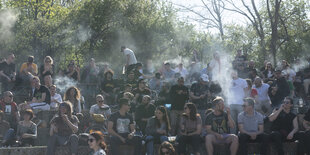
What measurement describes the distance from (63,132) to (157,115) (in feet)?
7.68

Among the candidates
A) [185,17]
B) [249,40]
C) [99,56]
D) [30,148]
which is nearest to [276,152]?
[30,148]

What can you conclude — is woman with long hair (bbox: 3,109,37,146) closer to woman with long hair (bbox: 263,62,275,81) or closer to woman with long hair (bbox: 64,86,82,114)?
woman with long hair (bbox: 64,86,82,114)

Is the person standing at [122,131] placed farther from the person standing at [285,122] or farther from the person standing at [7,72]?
the person standing at [7,72]

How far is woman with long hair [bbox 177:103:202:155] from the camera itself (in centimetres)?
1222

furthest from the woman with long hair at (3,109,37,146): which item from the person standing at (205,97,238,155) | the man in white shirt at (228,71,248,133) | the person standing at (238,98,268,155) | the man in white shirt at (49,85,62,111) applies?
the man in white shirt at (228,71,248,133)

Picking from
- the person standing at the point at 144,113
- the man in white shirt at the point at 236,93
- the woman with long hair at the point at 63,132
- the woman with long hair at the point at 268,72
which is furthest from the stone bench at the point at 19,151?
the woman with long hair at the point at 268,72

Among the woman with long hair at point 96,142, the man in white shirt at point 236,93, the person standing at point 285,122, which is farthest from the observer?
the man in white shirt at point 236,93

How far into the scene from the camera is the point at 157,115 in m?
12.6

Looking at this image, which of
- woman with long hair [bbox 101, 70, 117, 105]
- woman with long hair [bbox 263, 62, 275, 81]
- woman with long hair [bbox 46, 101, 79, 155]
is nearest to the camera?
woman with long hair [bbox 46, 101, 79, 155]

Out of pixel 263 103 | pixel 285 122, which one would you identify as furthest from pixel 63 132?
pixel 263 103

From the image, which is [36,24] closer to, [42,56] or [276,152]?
[42,56]

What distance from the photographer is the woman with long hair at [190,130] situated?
12219 mm

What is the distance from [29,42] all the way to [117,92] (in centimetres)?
2091

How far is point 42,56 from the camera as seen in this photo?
35.4 m
